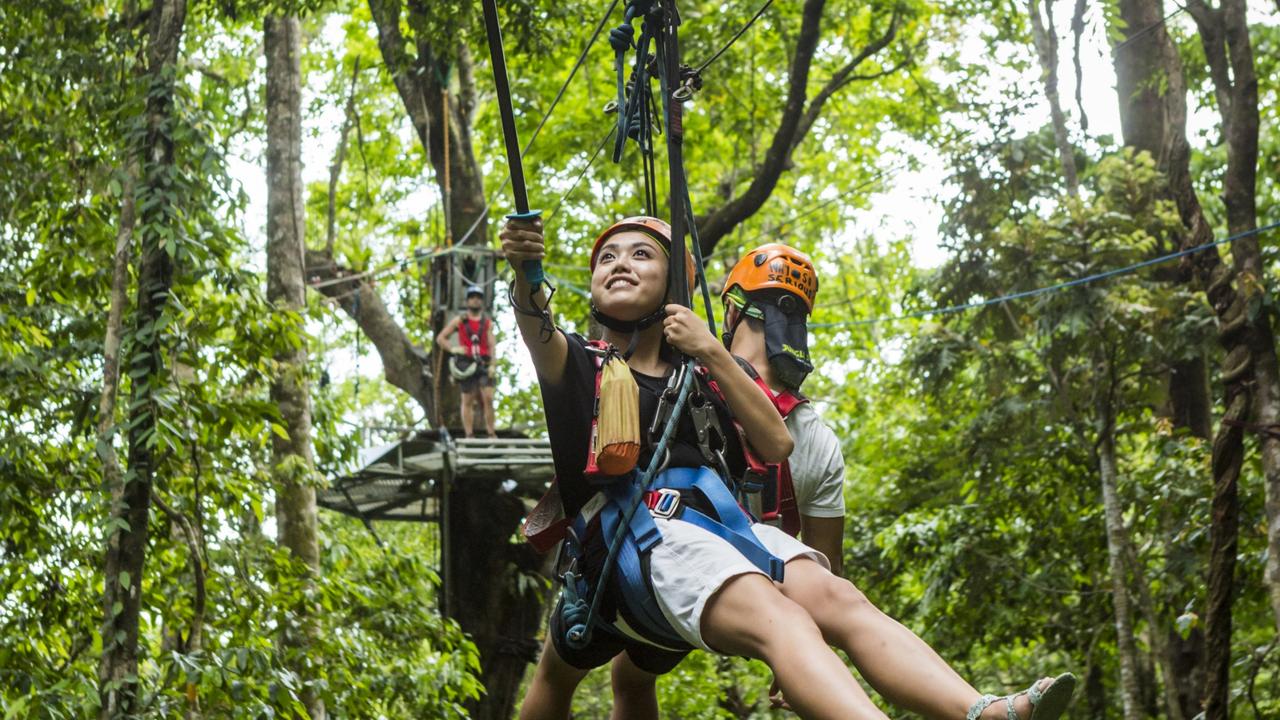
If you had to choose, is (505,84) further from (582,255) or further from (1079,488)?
(582,255)

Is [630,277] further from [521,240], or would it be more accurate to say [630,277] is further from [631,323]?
[521,240]

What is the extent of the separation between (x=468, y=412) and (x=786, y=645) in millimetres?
7952

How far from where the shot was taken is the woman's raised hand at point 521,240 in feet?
9.81

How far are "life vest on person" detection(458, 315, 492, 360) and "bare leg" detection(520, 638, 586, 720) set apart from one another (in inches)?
287

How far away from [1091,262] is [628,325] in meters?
5.62

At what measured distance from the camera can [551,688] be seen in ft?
11.2

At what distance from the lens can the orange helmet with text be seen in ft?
12.9

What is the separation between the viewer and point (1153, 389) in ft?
29.6

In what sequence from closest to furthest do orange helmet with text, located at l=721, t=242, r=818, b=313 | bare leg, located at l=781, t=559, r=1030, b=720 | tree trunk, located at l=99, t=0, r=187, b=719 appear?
bare leg, located at l=781, t=559, r=1030, b=720
orange helmet with text, located at l=721, t=242, r=818, b=313
tree trunk, located at l=99, t=0, r=187, b=719

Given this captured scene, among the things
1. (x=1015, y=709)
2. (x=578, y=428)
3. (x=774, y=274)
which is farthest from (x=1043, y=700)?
(x=774, y=274)

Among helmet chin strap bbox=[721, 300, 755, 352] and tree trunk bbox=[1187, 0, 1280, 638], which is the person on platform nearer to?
tree trunk bbox=[1187, 0, 1280, 638]

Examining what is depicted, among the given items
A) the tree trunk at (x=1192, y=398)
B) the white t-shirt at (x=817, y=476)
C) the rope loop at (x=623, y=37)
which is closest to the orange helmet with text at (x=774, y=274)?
the white t-shirt at (x=817, y=476)

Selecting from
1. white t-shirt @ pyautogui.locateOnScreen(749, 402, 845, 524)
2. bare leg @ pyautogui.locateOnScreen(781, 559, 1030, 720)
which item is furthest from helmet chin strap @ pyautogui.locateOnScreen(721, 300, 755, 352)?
bare leg @ pyautogui.locateOnScreen(781, 559, 1030, 720)

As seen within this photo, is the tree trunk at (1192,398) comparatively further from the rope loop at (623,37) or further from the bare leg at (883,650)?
the bare leg at (883,650)
